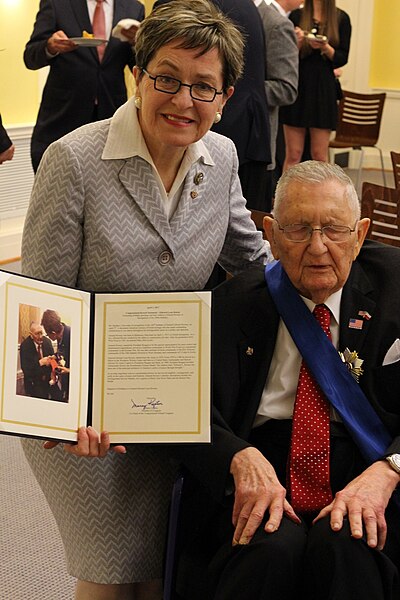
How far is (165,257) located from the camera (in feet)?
6.86

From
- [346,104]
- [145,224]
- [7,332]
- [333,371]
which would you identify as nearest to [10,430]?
[7,332]

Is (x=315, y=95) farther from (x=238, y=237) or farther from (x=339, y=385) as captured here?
(x=339, y=385)

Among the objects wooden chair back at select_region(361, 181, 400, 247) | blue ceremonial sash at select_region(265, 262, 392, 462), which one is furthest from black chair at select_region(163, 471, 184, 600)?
wooden chair back at select_region(361, 181, 400, 247)

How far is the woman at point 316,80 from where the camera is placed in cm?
640

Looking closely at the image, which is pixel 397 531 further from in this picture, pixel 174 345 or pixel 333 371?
pixel 174 345

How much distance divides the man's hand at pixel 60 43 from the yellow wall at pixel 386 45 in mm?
6812

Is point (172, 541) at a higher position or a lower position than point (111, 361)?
lower

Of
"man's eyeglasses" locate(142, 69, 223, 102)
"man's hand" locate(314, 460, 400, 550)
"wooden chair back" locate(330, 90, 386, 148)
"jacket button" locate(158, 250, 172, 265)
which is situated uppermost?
"wooden chair back" locate(330, 90, 386, 148)

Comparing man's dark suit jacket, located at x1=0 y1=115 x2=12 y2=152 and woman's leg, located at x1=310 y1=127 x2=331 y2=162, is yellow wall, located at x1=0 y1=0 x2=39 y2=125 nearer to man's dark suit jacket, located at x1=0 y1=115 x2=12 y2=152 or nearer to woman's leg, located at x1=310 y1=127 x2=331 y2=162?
woman's leg, located at x1=310 y1=127 x2=331 y2=162

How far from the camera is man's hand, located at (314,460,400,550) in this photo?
5.95 ft

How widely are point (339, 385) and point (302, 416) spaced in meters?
0.10

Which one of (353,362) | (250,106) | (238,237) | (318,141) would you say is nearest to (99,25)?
(250,106)

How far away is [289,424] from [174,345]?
0.34 meters

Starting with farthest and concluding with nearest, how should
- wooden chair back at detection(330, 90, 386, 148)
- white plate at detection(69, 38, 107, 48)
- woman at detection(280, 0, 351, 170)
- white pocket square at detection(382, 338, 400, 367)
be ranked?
wooden chair back at detection(330, 90, 386, 148) → woman at detection(280, 0, 351, 170) → white plate at detection(69, 38, 107, 48) → white pocket square at detection(382, 338, 400, 367)
